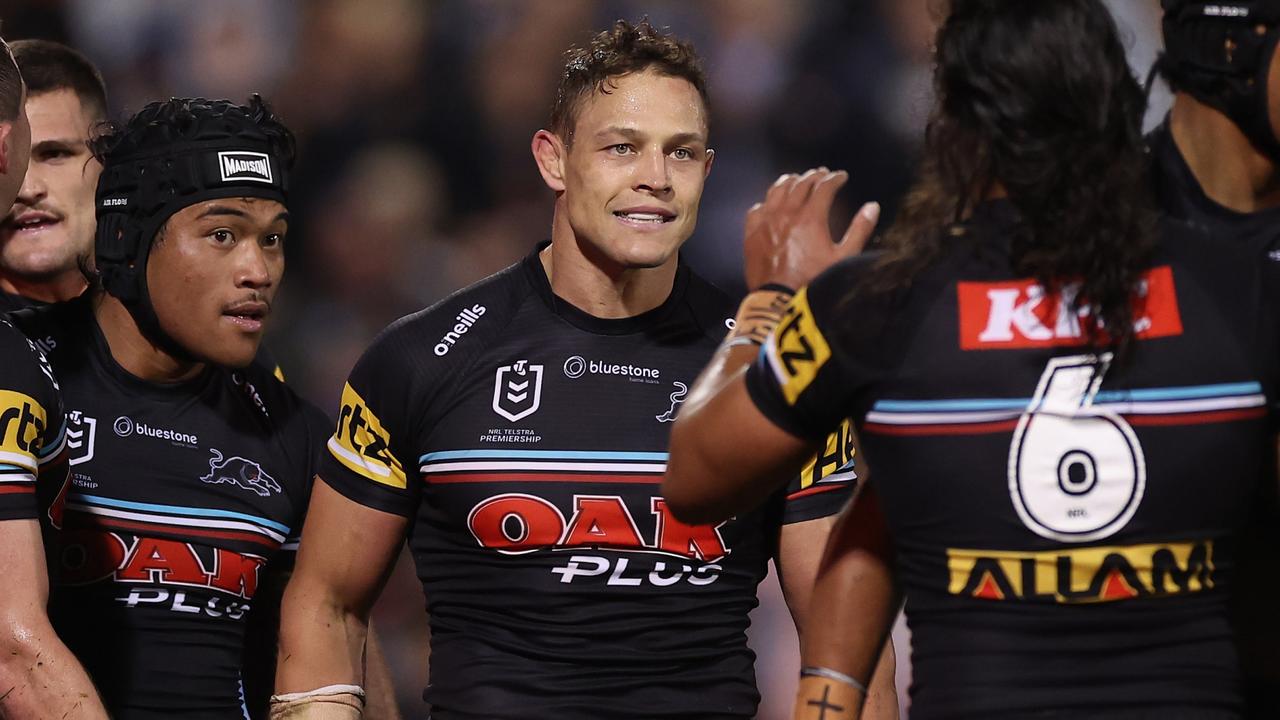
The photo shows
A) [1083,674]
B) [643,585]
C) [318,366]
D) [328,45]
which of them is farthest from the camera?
[328,45]

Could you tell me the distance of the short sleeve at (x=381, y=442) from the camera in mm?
3793

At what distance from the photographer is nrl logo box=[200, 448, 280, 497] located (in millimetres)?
3998

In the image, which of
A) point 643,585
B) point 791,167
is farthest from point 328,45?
point 643,585

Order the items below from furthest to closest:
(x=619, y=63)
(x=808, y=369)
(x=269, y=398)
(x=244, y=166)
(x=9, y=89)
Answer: (x=269, y=398) → (x=244, y=166) → (x=619, y=63) → (x=9, y=89) → (x=808, y=369)

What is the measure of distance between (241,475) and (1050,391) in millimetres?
2286

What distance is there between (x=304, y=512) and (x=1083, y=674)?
229cm

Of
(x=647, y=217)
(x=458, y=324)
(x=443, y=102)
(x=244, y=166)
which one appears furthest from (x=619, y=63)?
(x=443, y=102)

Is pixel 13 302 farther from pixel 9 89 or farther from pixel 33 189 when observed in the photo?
pixel 9 89

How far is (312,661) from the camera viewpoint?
3828 mm

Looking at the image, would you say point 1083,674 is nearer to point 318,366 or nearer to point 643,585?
point 643,585

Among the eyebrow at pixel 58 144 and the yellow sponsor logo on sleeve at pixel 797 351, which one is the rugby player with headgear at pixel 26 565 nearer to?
the eyebrow at pixel 58 144

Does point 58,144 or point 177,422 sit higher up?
point 58,144

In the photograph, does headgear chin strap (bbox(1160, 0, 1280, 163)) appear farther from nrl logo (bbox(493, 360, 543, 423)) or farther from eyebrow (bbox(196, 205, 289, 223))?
eyebrow (bbox(196, 205, 289, 223))

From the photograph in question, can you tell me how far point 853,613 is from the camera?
288 centimetres
